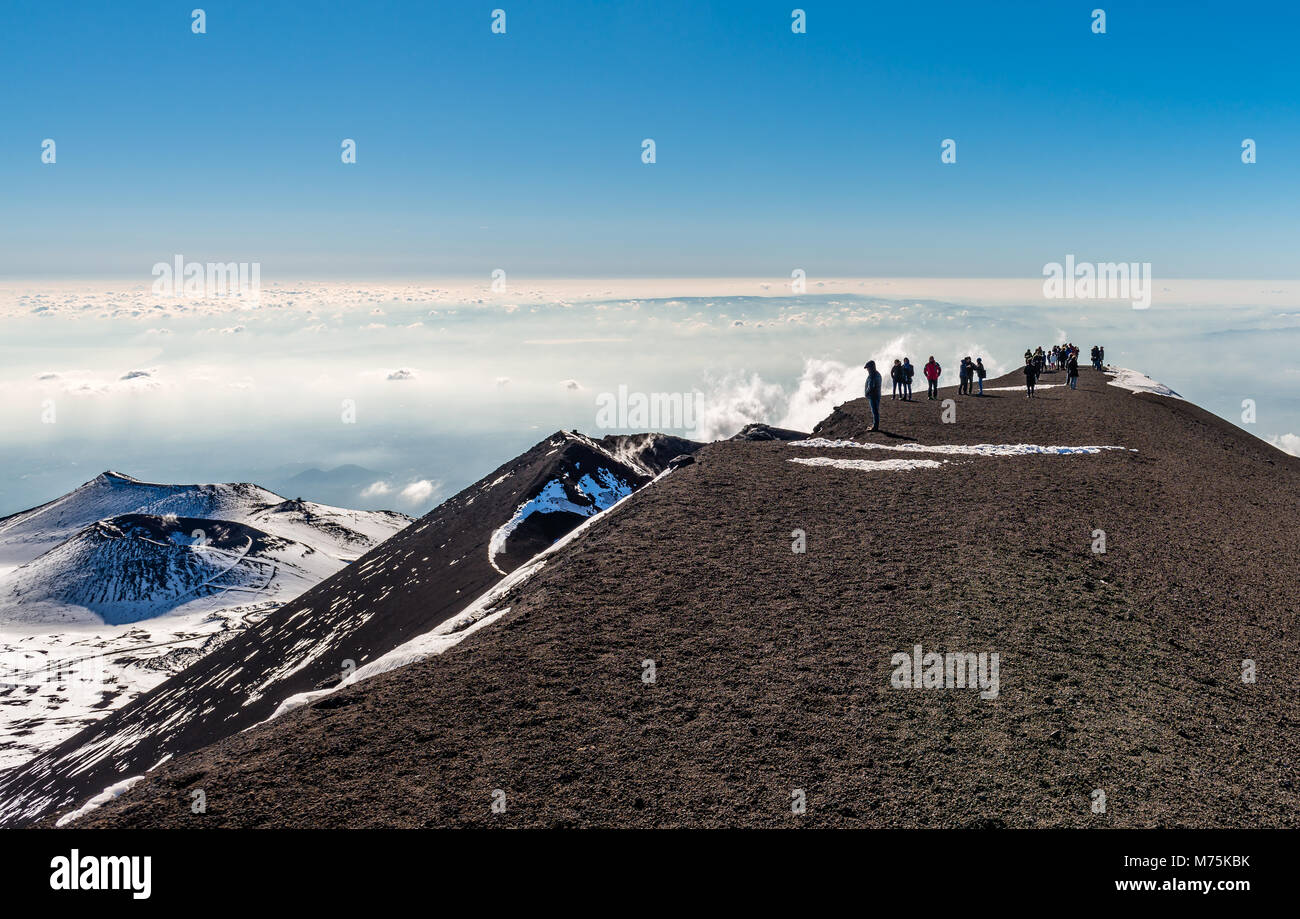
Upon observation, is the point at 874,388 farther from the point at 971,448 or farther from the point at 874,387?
the point at 971,448

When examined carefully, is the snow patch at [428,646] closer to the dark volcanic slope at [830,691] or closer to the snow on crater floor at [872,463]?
the dark volcanic slope at [830,691]

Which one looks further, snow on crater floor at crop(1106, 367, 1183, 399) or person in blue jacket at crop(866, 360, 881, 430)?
snow on crater floor at crop(1106, 367, 1183, 399)

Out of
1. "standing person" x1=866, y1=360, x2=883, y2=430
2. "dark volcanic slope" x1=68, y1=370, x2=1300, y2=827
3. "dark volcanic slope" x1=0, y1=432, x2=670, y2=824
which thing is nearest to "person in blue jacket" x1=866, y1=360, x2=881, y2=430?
"standing person" x1=866, y1=360, x2=883, y2=430

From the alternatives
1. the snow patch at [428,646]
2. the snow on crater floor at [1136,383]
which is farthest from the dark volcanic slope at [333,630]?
the snow on crater floor at [1136,383]

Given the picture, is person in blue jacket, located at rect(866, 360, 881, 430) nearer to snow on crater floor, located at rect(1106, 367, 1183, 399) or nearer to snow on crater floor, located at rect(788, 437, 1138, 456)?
snow on crater floor, located at rect(788, 437, 1138, 456)
